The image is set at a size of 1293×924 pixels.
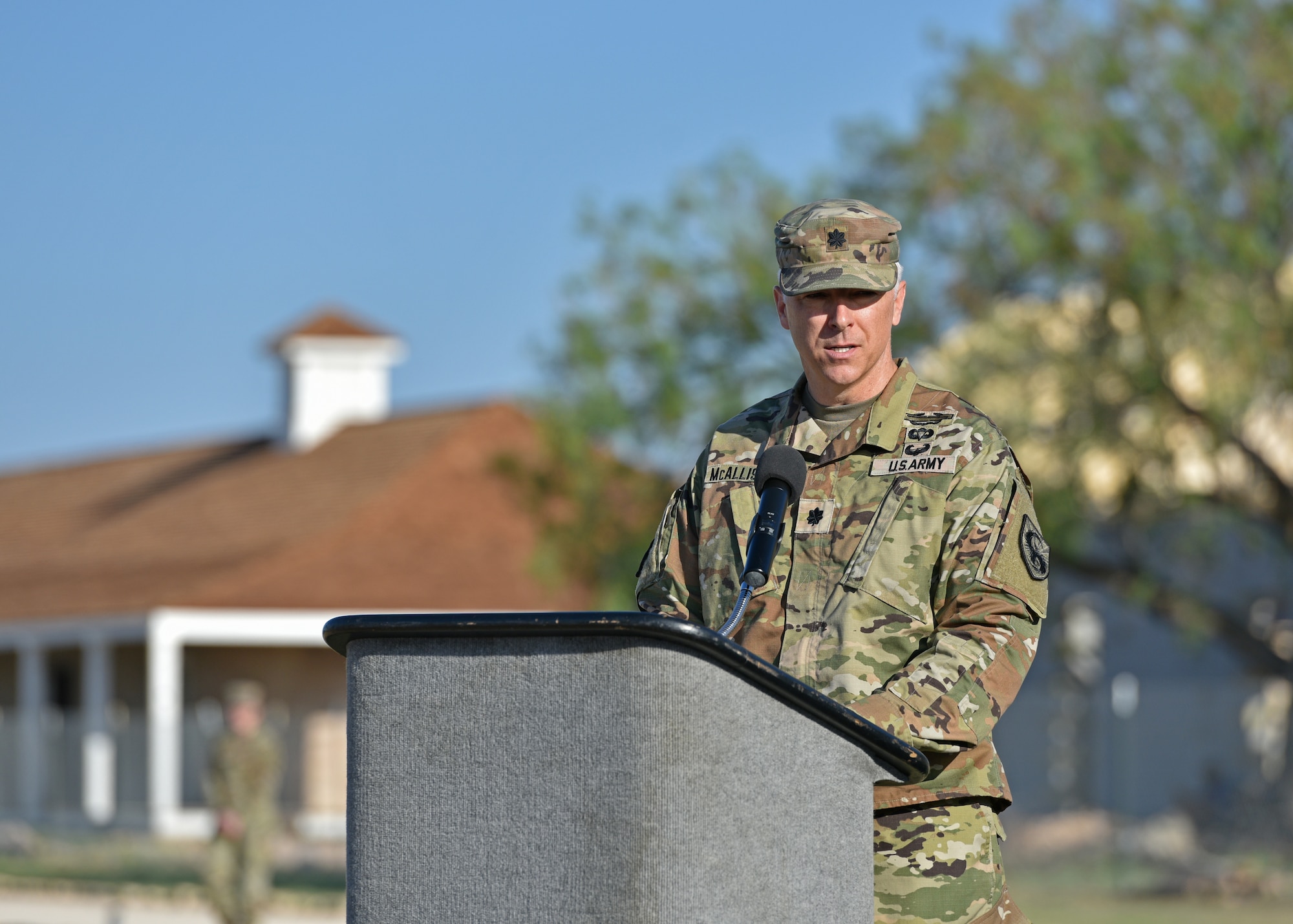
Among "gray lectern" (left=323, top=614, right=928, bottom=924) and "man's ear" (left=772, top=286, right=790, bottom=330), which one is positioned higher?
"man's ear" (left=772, top=286, right=790, bottom=330)

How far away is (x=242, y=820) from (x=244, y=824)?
0.05 m

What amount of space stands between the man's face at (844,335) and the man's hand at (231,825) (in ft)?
39.4

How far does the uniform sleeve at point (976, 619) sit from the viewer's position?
3291 millimetres

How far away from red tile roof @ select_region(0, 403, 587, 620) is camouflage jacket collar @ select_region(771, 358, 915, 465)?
25954 mm

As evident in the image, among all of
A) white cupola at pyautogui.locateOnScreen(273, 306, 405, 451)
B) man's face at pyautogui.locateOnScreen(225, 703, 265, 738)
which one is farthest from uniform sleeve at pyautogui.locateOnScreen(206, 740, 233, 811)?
white cupola at pyautogui.locateOnScreen(273, 306, 405, 451)

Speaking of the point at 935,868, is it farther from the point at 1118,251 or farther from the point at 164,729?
the point at 164,729

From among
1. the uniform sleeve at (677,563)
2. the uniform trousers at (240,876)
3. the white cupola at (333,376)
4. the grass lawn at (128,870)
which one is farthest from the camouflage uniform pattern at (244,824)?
the white cupola at (333,376)

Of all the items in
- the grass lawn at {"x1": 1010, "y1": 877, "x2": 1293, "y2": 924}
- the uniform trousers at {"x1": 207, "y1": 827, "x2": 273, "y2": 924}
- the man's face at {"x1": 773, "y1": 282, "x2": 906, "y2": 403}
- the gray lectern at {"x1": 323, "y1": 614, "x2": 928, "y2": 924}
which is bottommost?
the grass lawn at {"x1": 1010, "y1": 877, "x2": 1293, "y2": 924}

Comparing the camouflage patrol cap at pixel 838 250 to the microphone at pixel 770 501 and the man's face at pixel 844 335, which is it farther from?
the microphone at pixel 770 501

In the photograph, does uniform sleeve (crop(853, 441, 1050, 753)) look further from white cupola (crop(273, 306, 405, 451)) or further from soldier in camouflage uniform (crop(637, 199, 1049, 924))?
white cupola (crop(273, 306, 405, 451))

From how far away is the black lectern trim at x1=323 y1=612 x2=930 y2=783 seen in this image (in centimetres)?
285

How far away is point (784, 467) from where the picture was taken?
3.68 meters

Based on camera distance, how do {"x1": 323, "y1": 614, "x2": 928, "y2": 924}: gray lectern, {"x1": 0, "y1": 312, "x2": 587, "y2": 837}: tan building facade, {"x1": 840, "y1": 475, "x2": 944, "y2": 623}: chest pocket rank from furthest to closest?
{"x1": 0, "y1": 312, "x2": 587, "y2": 837}: tan building facade
{"x1": 840, "y1": 475, "x2": 944, "y2": 623}: chest pocket
{"x1": 323, "y1": 614, "x2": 928, "y2": 924}: gray lectern

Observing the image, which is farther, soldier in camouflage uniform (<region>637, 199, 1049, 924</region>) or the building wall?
the building wall
